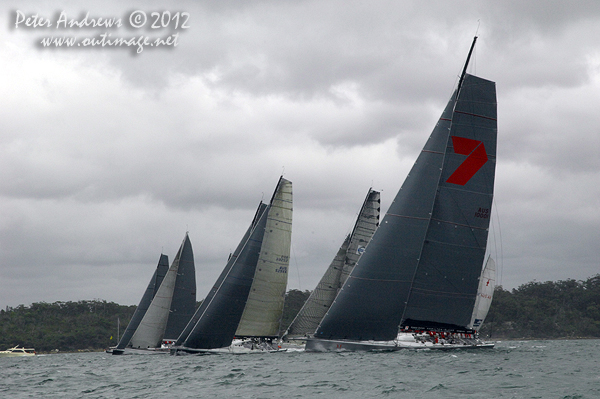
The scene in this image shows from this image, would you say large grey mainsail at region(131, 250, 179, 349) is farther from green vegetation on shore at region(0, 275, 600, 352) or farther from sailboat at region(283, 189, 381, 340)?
green vegetation on shore at region(0, 275, 600, 352)

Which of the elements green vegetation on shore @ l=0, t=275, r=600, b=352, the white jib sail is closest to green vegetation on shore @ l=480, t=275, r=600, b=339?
green vegetation on shore @ l=0, t=275, r=600, b=352

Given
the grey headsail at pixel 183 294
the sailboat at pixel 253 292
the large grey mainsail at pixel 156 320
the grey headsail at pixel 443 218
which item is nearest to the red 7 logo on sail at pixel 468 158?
the grey headsail at pixel 443 218

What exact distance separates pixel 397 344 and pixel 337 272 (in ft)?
32.9

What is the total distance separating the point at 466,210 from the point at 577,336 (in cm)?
9206

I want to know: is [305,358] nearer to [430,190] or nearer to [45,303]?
[430,190]

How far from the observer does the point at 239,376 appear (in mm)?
27266

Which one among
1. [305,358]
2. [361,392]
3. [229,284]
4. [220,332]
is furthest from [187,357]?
[361,392]

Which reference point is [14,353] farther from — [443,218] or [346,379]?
[346,379]

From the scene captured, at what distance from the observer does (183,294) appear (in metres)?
53.6

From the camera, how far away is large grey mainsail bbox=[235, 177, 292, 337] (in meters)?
42.4

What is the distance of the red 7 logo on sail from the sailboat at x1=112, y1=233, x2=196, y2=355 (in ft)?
84.7

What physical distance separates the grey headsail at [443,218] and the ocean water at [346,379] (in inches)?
101

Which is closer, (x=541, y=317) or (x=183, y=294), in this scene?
(x=183, y=294)

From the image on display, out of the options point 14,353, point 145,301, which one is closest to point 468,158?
point 145,301
